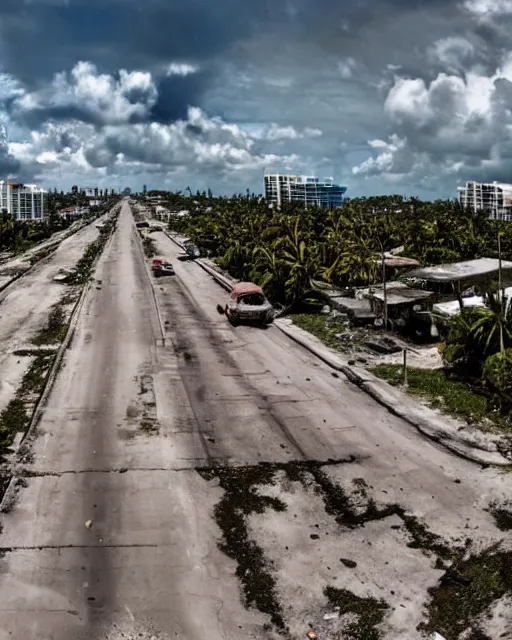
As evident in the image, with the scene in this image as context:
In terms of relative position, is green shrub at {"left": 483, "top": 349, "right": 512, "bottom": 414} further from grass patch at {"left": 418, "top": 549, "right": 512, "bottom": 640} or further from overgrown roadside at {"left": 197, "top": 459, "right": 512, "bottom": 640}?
grass patch at {"left": 418, "top": 549, "right": 512, "bottom": 640}

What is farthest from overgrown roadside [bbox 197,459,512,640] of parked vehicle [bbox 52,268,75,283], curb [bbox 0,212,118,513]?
parked vehicle [bbox 52,268,75,283]

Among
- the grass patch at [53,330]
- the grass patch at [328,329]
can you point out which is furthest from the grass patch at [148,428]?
the grass patch at [53,330]

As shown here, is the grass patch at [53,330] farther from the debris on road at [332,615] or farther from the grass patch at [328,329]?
the debris on road at [332,615]

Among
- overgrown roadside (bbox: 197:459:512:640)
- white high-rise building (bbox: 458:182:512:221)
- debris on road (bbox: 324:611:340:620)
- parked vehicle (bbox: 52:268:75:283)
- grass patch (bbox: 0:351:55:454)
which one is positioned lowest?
debris on road (bbox: 324:611:340:620)

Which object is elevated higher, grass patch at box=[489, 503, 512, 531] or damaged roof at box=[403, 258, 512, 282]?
damaged roof at box=[403, 258, 512, 282]

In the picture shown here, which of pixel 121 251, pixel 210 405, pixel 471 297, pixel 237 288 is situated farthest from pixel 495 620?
pixel 121 251

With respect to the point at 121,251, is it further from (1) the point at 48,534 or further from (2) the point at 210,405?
(1) the point at 48,534

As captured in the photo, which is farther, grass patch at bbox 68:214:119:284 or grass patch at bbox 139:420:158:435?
grass patch at bbox 68:214:119:284
